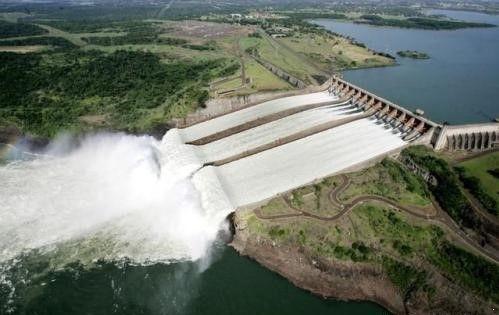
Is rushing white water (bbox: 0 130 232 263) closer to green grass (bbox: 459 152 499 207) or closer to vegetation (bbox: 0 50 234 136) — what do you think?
vegetation (bbox: 0 50 234 136)

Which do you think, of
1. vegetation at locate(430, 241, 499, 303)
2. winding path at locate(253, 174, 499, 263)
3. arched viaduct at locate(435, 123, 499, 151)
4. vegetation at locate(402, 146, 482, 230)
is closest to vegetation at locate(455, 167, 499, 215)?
vegetation at locate(402, 146, 482, 230)

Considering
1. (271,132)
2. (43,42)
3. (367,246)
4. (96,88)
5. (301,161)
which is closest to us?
(367,246)

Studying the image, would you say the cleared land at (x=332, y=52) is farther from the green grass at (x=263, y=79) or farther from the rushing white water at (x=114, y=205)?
the rushing white water at (x=114, y=205)

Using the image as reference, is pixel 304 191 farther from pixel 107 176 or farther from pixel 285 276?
pixel 107 176

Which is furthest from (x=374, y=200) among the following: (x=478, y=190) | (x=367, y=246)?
(x=478, y=190)

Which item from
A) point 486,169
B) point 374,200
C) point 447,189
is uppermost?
point 486,169

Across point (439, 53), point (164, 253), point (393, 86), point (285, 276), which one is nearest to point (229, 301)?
point (285, 276)

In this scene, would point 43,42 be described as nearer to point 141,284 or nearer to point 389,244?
point 141,284
